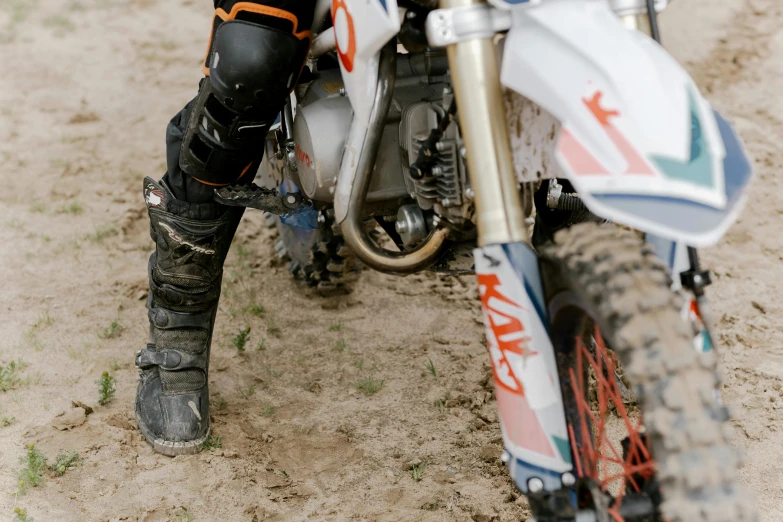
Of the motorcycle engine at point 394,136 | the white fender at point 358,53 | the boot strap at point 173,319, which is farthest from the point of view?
the boot strap at point 173,319

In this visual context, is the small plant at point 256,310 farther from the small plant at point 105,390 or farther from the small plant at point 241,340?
the small plant at point 105,390

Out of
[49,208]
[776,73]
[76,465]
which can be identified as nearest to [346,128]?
[76,465]

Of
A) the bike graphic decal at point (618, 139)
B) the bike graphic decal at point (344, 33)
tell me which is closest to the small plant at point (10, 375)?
the bike graphic decal at point (344, 33)

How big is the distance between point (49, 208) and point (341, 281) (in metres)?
1.46

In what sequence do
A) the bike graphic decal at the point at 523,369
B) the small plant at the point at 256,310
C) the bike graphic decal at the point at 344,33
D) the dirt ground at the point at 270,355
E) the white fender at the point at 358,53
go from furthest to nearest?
the small plant at the point at 256,310
the dirt ground at the point at 270,355
the bike graphic decal at the point at 344,33
the white fender at the point at 358,53
the bike graphic decal at the point at 523,369

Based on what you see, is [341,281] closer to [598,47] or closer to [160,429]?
[160,429]

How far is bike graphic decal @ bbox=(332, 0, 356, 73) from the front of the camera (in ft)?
5.53

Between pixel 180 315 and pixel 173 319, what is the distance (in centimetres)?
2

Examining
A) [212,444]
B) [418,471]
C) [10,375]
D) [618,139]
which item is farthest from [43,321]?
[618,139]

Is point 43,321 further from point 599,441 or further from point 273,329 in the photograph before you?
point 599,441

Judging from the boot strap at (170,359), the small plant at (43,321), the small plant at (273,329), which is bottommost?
Result: the small plant at (273,329)

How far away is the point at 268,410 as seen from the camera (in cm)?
248

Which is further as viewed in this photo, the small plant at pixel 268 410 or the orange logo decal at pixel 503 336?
the small plant at pixel 268 410

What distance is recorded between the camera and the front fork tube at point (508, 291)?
137 centimetres
